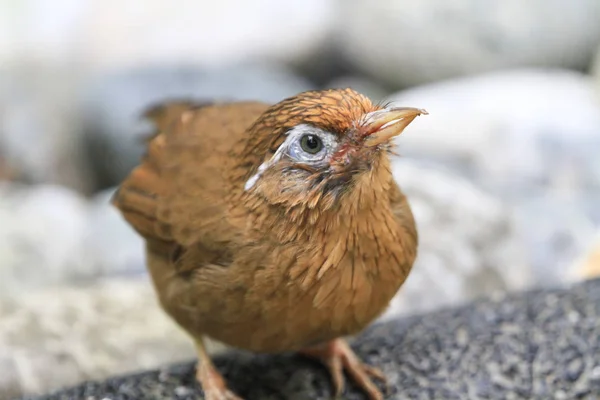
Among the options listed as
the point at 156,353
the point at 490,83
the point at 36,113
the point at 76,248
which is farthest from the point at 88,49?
the point at 156,353

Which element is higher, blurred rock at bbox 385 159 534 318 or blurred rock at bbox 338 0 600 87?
blurred rock at bbox 338 0 600 87

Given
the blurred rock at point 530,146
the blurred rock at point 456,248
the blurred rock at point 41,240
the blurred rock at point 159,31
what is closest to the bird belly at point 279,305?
the blurred rock at point 456,248

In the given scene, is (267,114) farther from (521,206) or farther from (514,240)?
(521,206)

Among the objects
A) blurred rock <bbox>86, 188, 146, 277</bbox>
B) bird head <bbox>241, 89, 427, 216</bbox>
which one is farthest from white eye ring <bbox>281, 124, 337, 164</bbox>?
blurred rock <bbox>86, 188, 146, 277</bbox>

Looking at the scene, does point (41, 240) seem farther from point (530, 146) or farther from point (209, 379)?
point (530, 146)

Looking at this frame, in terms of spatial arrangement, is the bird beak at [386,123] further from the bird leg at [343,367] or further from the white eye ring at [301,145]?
the bird leg at [343,367]

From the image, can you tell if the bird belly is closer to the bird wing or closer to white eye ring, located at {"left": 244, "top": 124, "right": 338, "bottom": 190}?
the bird wing

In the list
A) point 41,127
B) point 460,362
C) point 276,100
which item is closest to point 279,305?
point 460,362
